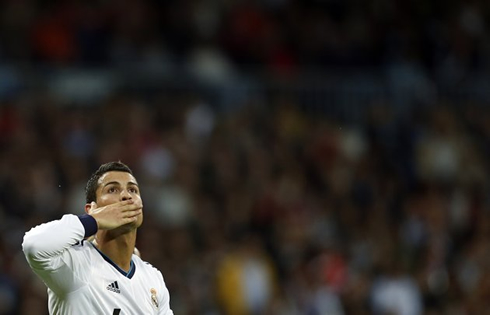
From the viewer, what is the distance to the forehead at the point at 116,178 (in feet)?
20.6

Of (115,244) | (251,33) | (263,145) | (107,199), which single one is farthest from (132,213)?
(251,33)

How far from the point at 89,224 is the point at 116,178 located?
0.51m

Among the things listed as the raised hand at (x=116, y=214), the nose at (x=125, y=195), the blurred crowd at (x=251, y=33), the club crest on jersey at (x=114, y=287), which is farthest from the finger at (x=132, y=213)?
the blurred crowd at (x=251, y=33)

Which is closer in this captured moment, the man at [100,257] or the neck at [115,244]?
the man at [100,257]

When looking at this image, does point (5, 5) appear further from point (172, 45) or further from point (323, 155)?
point (323, 155)

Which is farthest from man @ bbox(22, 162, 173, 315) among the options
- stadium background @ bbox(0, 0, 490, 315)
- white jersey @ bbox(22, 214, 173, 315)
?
stadium background @ bbox(0, 0, 490, 315)

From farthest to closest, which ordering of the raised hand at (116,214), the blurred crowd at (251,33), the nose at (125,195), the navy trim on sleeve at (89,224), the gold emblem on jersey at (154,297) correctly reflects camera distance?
the blurred crowd at (251,33) → the gold emblem on jersey at (154,297) → the nose at (125,195) → the raised hand at (116,214) → the navy trim on sleeve at (89,224)

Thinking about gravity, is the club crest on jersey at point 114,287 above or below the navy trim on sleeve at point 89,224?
below

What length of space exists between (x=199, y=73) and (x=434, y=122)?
11.1 ft

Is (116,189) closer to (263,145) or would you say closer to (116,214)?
(116,214)

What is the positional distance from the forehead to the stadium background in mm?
4672

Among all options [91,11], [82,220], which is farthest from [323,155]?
A: [82,220]

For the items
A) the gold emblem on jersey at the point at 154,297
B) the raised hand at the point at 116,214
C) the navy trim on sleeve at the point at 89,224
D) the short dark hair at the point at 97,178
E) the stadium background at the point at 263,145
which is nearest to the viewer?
the navy trim on sleeve at the point at 89,224

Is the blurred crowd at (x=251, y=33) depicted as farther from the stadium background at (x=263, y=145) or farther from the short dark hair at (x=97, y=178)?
the short dark hair at (x=97, y=178)
